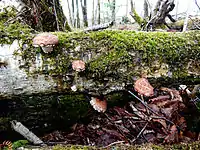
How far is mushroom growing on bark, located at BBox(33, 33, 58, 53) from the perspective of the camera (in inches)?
65.7

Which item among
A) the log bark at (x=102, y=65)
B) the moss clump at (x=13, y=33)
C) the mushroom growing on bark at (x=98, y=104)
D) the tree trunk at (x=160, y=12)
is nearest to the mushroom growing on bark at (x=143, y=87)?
the log bark at (x=102, y=65)

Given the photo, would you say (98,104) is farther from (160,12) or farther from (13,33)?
(160,12)

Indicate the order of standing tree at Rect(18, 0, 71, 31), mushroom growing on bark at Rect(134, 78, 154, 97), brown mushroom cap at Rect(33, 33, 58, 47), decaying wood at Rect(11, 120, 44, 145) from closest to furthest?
brown mushroom cap at Rect(33, 33, 58, 47) → mushroom growing on bark at Rect(134, 78, 154, 97) → decaying wood at Rect(11, 120, 44, 145) → standing tree at Rect(18, 0, 71, 31)

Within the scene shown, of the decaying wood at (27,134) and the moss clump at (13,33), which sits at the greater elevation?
the moss clump at (13,33)

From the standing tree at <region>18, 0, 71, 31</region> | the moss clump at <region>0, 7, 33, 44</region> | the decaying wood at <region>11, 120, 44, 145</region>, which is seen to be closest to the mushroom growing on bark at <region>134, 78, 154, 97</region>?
the moss clump at <region>0, 7, 33, 44</region>

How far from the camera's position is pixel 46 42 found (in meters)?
1.67

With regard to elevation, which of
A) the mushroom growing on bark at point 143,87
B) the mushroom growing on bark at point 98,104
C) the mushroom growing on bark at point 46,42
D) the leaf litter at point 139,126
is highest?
the mushroom growing on bark at point 46,42

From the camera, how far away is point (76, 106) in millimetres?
2783

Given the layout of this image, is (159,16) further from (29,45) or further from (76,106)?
(29,45)

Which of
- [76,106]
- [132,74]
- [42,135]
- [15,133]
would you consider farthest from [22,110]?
[132,74]

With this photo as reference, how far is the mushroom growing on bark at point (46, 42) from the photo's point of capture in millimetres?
1668

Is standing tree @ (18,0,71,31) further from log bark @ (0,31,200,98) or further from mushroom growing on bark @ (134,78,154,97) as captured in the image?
mushroom growing on bark @ (134,78,154,97)

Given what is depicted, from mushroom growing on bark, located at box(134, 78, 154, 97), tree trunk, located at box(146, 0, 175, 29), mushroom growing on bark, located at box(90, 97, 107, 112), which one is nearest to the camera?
mushroom growing on bark, located at box(134, 78, 154, 97)

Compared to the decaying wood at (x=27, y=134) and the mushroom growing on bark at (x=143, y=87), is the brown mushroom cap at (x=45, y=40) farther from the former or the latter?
the decaying wood at (x=27, y=134)
